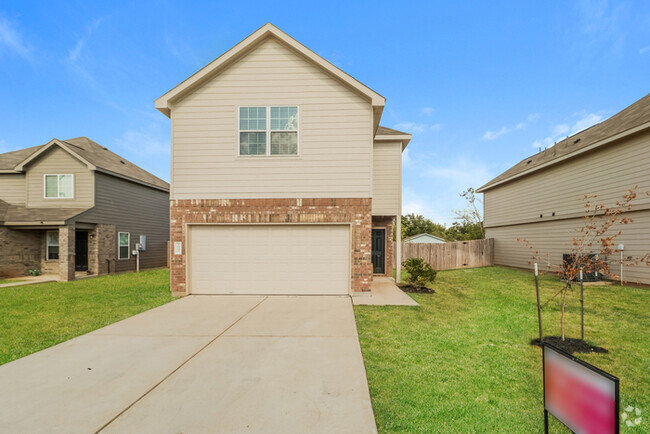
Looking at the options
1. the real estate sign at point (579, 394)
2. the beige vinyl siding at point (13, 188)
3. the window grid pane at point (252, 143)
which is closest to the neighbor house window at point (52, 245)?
the beige vinyl siding at point (13, 188)

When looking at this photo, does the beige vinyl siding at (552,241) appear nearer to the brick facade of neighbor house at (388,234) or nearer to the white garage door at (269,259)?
the brick facade of neighbor house at (388,234)

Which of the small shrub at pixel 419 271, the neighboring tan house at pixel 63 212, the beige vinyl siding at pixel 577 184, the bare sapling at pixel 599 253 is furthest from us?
the neighboring tan house at pixel 63 212

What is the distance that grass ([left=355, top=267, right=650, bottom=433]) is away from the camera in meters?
2.81

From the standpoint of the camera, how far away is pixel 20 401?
10.2ft

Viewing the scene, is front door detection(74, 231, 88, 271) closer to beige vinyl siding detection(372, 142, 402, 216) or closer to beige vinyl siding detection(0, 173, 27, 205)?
beige vinyl siding detection(0, 173, 27, 205)

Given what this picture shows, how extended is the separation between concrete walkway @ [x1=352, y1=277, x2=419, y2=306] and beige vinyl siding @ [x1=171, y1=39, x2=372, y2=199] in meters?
3.05

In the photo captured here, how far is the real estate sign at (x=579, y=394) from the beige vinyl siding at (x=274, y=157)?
6.49m

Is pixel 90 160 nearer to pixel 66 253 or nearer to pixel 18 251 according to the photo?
pixel 66 253

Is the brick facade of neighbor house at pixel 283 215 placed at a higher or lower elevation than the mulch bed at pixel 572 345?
higher

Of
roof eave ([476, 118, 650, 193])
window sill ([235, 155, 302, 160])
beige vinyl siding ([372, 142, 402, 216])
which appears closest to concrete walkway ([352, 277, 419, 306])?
beige vinyl siding ([372, 142, 402, 216])

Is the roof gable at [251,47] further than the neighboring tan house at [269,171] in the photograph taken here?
No

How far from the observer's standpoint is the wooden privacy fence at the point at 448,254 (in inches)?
641

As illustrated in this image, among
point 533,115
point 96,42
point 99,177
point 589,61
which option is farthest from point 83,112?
point 533,115

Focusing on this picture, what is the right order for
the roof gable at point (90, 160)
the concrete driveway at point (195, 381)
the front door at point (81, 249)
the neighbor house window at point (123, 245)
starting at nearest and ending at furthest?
the concrete driveway at point (195, 381) < the roof gable at point (90, 160) < the front door at point (81, 249) < the neighbor house window at point (123, 245)
